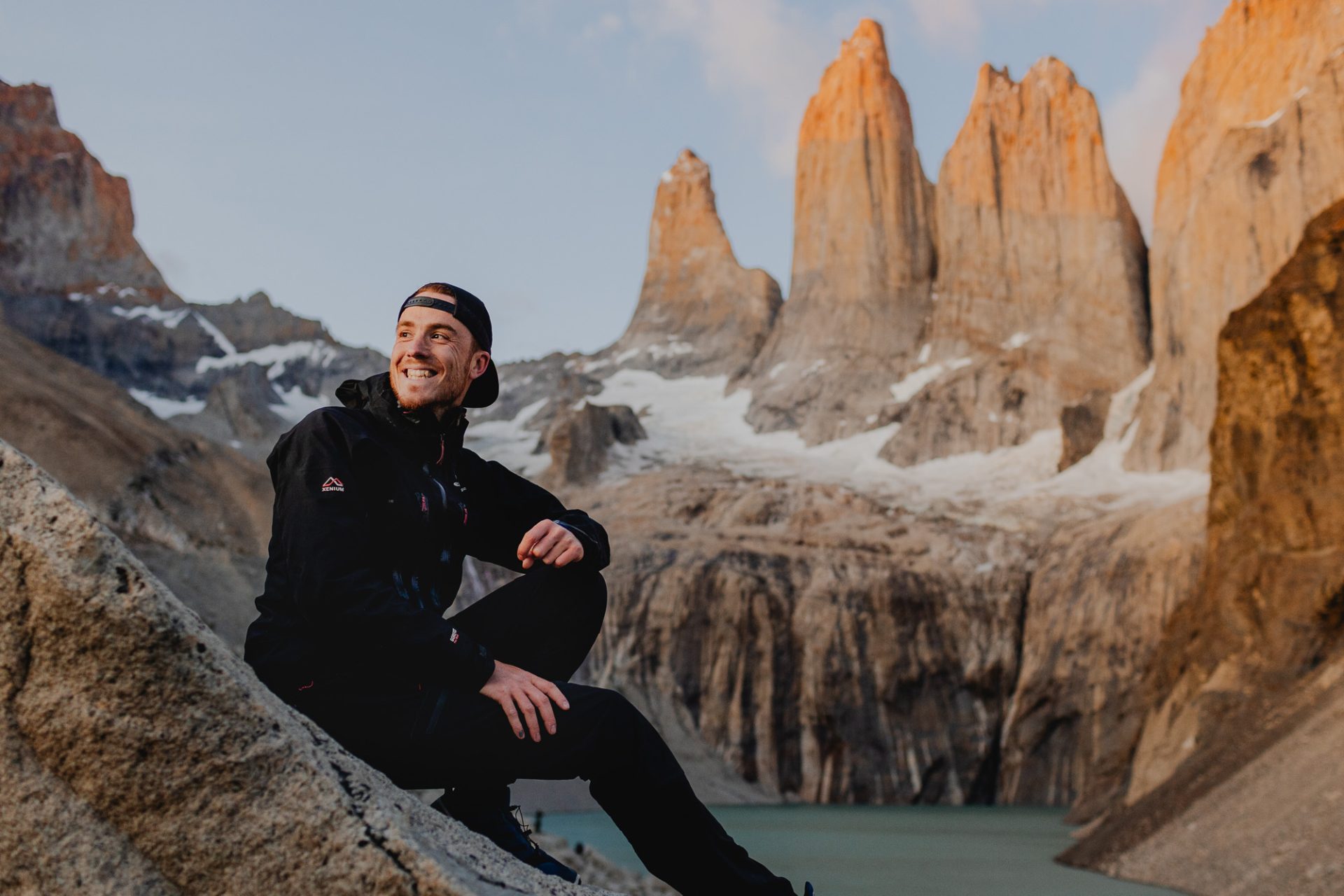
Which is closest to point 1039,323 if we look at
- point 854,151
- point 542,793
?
point 854,151

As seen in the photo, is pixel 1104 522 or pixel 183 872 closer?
pixel 183 872

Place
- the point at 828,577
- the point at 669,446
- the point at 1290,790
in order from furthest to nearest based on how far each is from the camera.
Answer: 1. the point at 669,446
2. the point at 828,577
3. the point at 1290,790

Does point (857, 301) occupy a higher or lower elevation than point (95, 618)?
higher

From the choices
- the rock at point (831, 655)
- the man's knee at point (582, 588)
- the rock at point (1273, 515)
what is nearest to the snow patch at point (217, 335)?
the rock at point (831, 655)

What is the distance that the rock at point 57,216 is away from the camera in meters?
91.6

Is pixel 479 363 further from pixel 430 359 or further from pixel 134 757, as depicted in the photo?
pixel 134 757

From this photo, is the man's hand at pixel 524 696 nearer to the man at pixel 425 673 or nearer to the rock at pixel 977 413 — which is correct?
the man at pixel 425 673

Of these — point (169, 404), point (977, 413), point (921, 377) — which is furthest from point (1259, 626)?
point (169, 404)

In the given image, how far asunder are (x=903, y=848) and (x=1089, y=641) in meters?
15.3

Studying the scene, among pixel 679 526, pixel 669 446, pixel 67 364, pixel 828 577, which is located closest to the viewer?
pixel 67 364

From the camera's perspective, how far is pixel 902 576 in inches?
1624

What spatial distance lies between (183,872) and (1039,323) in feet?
207

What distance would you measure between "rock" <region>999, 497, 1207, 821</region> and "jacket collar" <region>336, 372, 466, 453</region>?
32.9m

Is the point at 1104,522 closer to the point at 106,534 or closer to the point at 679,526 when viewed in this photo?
the point at 679,526
